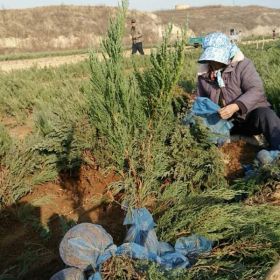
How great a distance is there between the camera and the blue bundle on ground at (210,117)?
3.73 metres

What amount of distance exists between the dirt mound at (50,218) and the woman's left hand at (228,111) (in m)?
1.05

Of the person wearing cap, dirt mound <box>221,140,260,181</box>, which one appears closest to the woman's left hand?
the person wearing cap

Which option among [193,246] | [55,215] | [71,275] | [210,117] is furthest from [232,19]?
[71,275]

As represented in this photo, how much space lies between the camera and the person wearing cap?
3869mm

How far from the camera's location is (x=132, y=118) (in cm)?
339

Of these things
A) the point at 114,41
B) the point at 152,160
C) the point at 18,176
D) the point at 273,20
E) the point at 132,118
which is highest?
the point at 114,41

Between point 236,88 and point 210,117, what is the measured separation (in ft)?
1.52

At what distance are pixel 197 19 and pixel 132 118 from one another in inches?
2207

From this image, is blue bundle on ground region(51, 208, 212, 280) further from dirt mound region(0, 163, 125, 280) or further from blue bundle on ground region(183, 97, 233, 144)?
blue bundle on ground region(183, 97, 233, 144)

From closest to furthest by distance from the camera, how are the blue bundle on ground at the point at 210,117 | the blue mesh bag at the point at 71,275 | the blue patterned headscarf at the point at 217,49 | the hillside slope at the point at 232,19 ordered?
the blue mesh bag at the point at 71,275, the blue bundle on ground at the point at 210,117, the blue patterned headscarf at the point at 217,49, the hillside slope at the point at 232,19

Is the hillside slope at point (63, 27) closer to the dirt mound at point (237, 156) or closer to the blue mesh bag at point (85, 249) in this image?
the dirt mound at point (237, 156)

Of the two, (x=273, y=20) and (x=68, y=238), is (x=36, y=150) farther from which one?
(x=273, y=20)

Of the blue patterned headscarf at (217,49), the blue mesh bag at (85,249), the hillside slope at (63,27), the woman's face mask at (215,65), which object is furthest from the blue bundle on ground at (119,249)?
the hillside slope at (63,27)

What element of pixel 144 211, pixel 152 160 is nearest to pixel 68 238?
pixel 144 211
